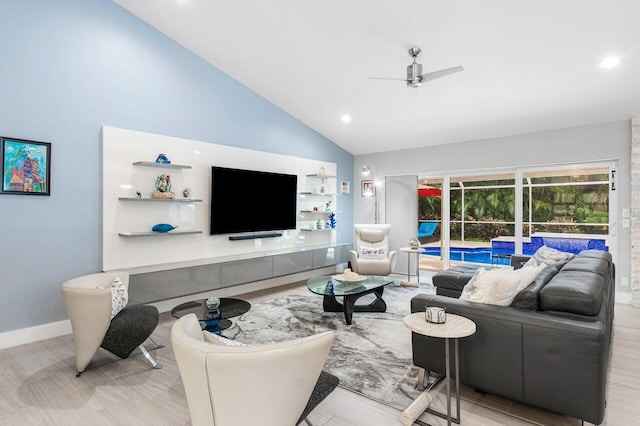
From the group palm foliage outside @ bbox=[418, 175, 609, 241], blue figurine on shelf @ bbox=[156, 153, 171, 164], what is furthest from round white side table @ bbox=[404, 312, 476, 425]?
palm foliage outside @ bbox=[418, 175, 609, 241]

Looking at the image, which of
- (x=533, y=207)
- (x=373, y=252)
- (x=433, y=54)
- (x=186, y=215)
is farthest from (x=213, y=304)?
(x=533, y=207)

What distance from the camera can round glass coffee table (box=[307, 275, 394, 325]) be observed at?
3.80 metres

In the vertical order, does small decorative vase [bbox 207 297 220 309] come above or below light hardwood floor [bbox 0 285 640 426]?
above

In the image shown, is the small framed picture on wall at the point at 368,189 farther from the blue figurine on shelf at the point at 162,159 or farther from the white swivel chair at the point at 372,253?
the blue figurine on shelf at the point at 162,159

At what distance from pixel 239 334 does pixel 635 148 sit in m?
5.44

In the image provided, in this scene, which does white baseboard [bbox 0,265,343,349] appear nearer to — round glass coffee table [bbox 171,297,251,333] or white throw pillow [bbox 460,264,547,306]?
round glass coffee table [bbox 171,297,251,333]

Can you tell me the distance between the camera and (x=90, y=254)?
372cm

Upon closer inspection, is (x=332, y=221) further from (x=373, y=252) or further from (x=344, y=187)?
(x=373, y=252)

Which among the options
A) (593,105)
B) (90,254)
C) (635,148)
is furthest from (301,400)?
(635,148)

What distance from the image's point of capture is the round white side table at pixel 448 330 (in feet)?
6.26

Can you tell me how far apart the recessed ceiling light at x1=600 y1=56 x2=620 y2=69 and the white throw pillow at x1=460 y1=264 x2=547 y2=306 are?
2648 mm

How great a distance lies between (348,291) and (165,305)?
2.32 m

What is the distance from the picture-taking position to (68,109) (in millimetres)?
3541

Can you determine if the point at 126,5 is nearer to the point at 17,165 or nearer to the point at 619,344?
the point at 17,165
